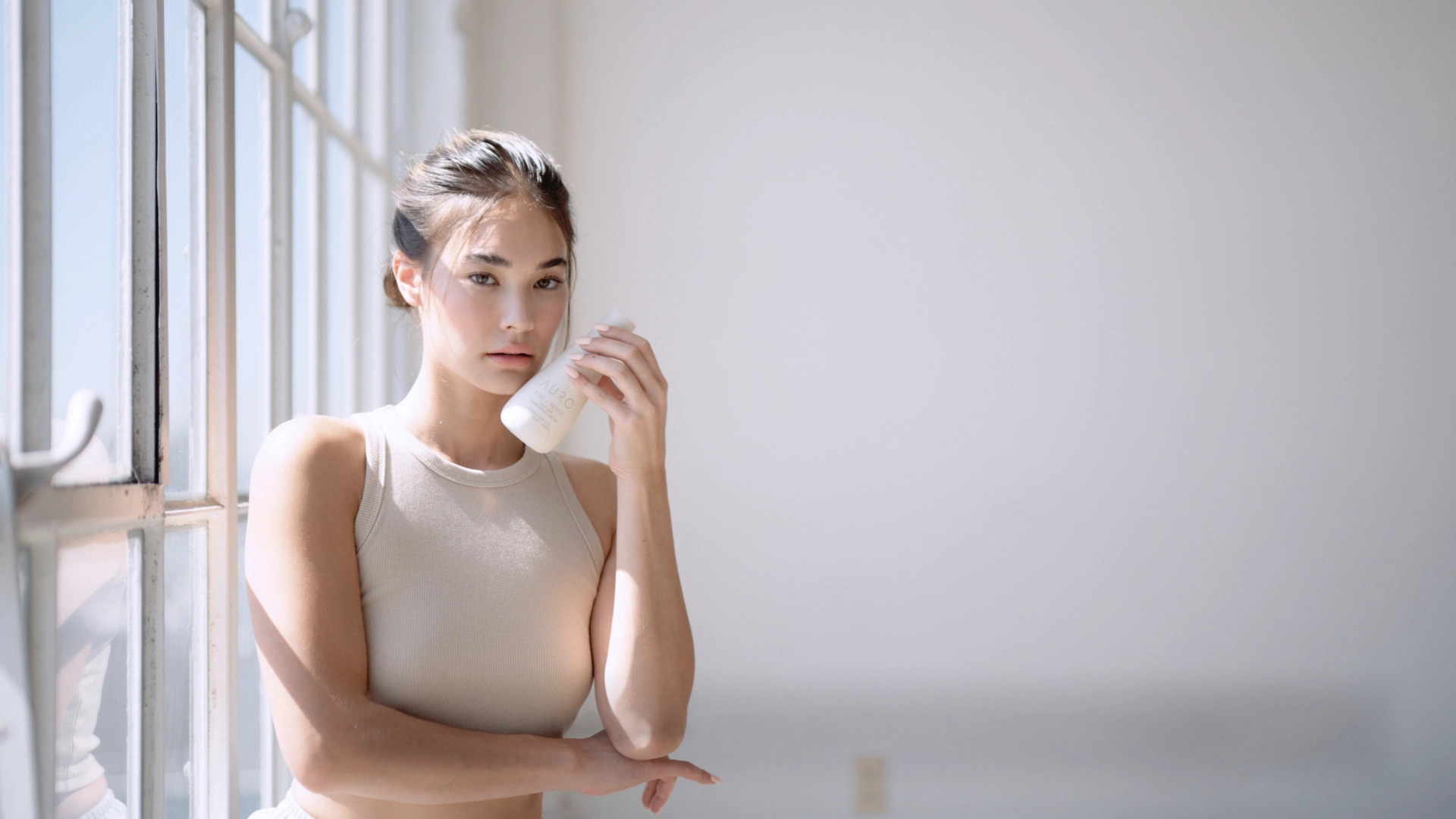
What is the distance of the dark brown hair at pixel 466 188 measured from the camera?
903mm

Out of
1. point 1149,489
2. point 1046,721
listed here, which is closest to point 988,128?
point 1149,489

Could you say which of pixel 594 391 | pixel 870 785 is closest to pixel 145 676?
pixel 594 391

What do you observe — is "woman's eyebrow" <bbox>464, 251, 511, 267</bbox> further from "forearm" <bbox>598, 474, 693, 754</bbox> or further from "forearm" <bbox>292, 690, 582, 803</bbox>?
"forearm" <bbox>292, 690, 582, 803</bbox>

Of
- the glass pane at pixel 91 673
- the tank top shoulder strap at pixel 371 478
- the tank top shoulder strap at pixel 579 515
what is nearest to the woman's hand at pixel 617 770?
the tank top shoulder strap at pixel 579 515

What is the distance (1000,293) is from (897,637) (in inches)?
33.3

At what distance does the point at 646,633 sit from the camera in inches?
35.3

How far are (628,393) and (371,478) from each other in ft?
0.79

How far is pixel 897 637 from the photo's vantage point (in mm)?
2301

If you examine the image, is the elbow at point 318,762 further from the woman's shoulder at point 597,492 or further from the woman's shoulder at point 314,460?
the woman's shoulder at point 597,492

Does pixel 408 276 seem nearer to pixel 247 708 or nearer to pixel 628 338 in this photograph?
pixel 628 338

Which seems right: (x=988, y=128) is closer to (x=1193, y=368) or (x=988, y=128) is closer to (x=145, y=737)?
(x=1193, y=368)

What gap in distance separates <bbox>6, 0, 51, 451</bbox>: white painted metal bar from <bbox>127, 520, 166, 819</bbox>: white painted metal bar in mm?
208

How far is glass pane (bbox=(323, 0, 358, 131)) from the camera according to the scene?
1.49 meters

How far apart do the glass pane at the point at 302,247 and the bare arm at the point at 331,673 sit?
58cm
